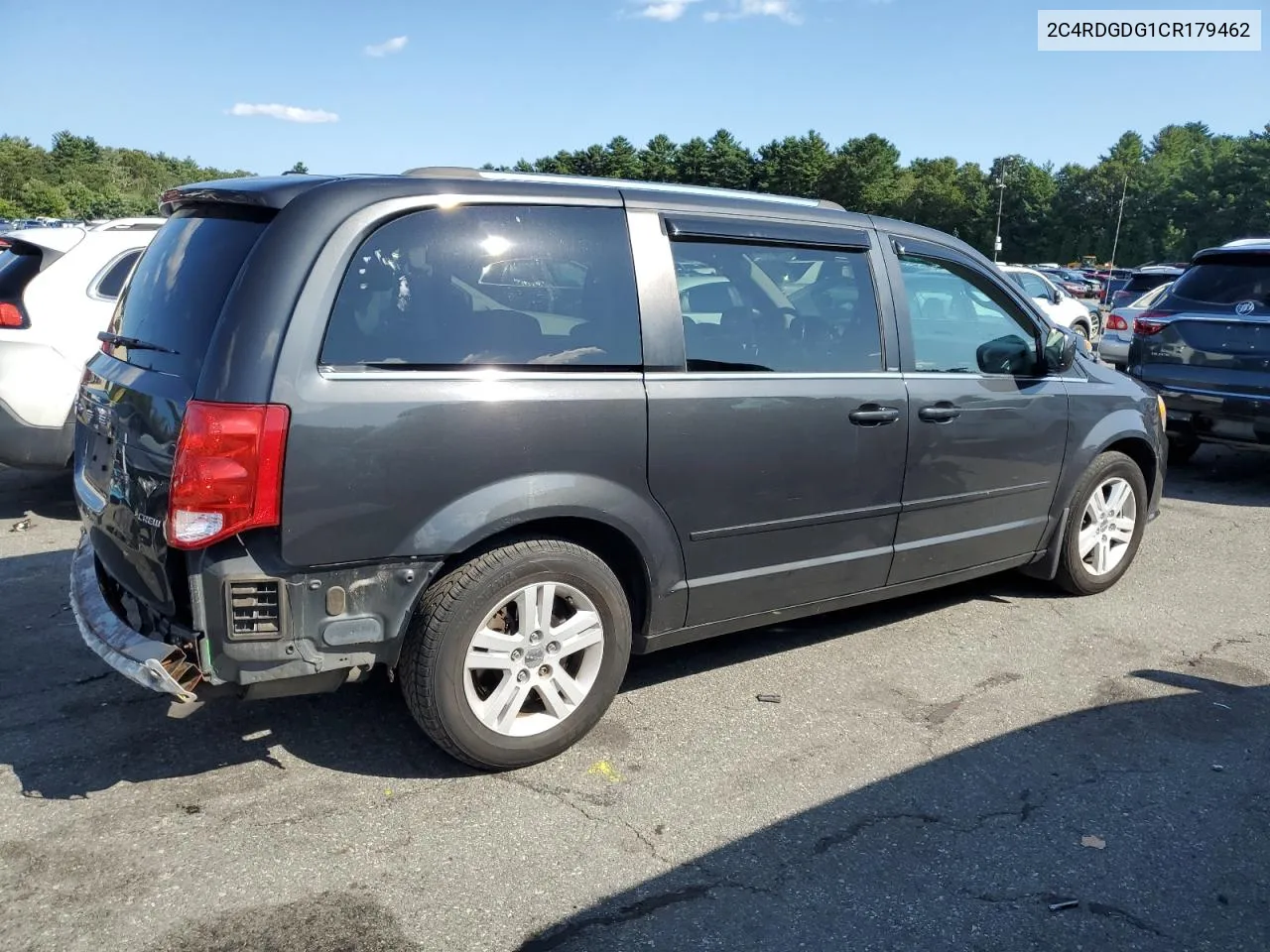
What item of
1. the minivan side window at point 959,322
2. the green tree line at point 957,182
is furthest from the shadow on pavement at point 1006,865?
the green tree line at point 957,182

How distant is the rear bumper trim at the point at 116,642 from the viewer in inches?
112

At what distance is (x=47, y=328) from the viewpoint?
6137 millimetres

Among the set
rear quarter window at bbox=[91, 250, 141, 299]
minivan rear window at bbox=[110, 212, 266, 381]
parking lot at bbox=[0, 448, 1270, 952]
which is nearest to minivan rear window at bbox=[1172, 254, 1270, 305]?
parking lot at bbox=[0, 448, 1270, 952]

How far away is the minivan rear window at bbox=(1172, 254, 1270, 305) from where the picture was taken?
7.81 m

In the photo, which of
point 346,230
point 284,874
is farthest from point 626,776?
point 346,230

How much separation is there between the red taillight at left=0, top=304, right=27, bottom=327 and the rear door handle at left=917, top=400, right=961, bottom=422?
5341 millimetres

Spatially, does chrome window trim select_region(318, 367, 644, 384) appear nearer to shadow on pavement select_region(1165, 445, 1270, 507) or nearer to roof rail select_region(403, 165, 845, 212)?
roof rail select_region(403, 165, 845, 212)

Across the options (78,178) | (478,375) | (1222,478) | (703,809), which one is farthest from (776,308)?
(78,178)

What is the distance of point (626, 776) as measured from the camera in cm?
337

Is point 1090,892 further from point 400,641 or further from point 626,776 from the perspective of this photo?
point 400,641

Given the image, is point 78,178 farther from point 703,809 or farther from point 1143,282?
point 703,809

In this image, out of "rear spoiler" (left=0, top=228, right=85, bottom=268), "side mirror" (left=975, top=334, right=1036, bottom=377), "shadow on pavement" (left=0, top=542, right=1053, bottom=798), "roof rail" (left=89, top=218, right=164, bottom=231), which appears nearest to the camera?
"shadow on pavement" (left=0, top=542, right=1053, bottom=798)

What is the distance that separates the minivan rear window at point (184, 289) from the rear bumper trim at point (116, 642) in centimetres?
79

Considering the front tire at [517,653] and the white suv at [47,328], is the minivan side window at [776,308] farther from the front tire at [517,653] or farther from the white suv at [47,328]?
the white suv at [47,328]
